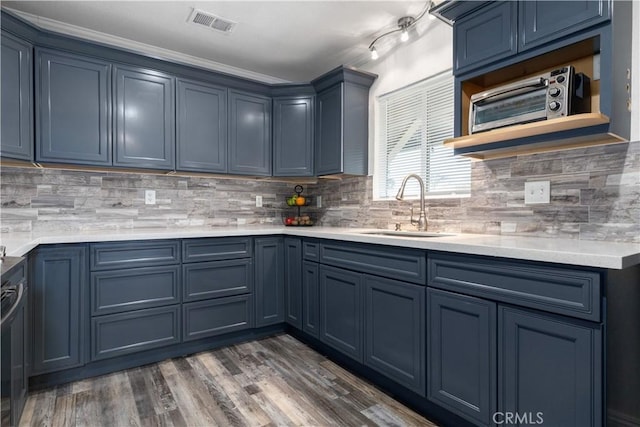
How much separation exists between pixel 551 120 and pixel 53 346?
304cm

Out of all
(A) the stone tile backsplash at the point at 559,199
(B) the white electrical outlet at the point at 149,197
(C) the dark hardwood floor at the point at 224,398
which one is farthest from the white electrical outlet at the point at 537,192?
(B) the white electrical outlet at the point at 149,197

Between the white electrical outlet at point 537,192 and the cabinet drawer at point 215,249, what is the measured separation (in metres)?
2.04

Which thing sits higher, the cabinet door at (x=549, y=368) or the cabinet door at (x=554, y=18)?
the cabinet door at (x=554, y=18)

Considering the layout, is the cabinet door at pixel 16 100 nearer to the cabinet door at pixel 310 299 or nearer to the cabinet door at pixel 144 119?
the cabinet door at pixel 144 119

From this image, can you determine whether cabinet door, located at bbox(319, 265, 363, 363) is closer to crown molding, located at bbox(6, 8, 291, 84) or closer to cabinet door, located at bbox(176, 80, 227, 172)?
cabinet door, located at bbox(176, 80, 227, 172)

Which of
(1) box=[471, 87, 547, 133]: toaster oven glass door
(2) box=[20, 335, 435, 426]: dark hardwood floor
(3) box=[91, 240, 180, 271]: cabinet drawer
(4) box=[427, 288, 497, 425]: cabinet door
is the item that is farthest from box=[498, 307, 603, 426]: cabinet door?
(3) box=[91, 240, 180, 271]: cabinet drawer

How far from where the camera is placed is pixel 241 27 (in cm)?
274

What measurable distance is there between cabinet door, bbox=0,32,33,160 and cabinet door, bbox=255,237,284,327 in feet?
5.64

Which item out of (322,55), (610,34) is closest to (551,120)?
(610,34)

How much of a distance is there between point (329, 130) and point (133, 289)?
204cm

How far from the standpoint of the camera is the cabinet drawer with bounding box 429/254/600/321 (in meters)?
1.25

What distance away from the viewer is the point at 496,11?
1832 mm

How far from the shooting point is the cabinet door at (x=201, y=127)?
2.94 m

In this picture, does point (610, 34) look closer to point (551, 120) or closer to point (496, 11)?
point (551, 120)
